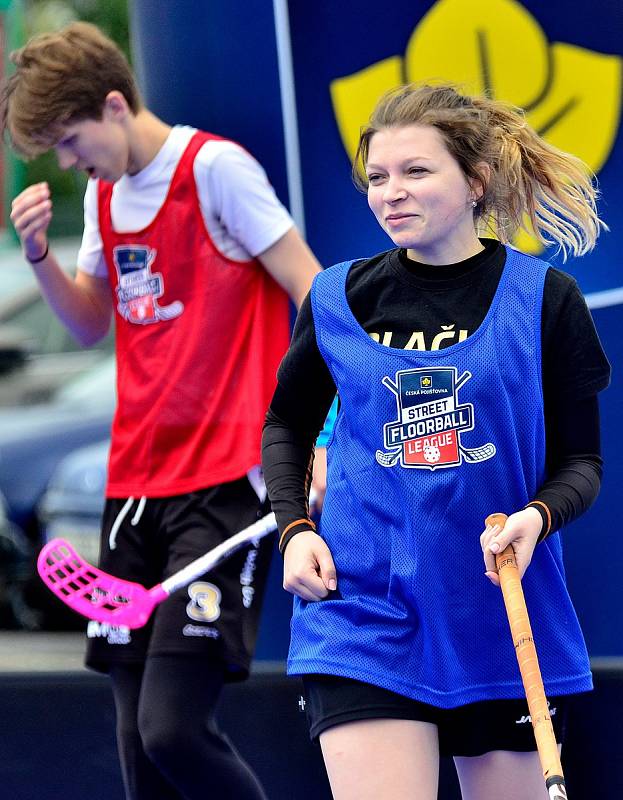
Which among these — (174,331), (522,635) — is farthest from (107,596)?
(522,635)

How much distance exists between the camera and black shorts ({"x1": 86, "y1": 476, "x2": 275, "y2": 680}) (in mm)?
3244

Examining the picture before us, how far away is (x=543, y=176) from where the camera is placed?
274cm

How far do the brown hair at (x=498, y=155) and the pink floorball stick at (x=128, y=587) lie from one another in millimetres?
908

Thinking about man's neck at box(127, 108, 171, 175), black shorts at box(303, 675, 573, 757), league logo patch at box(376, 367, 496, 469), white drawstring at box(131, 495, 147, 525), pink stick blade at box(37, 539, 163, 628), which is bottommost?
pink stick blade at box(37, 539, 163, 628)

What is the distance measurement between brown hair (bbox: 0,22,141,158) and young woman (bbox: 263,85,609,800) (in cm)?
90

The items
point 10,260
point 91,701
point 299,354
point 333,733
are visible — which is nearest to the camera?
point 333,733

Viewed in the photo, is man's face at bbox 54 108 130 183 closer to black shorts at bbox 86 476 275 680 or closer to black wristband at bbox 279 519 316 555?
black shorts at bbox 86 476 275 680

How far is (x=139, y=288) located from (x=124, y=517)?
0.50 metres

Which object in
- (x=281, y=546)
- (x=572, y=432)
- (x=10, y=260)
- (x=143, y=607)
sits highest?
(x=572, y=432)

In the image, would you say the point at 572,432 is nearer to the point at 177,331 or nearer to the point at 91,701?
the point at 177,331

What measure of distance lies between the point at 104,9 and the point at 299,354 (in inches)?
408

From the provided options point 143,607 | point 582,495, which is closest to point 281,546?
point 582,495

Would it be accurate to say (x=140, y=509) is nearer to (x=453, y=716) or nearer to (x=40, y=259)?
(x=40, y=259)

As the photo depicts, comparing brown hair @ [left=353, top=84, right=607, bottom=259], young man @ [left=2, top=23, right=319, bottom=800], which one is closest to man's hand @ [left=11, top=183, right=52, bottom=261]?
young man @ [left=2, top=23, right=319, bottom=800]
